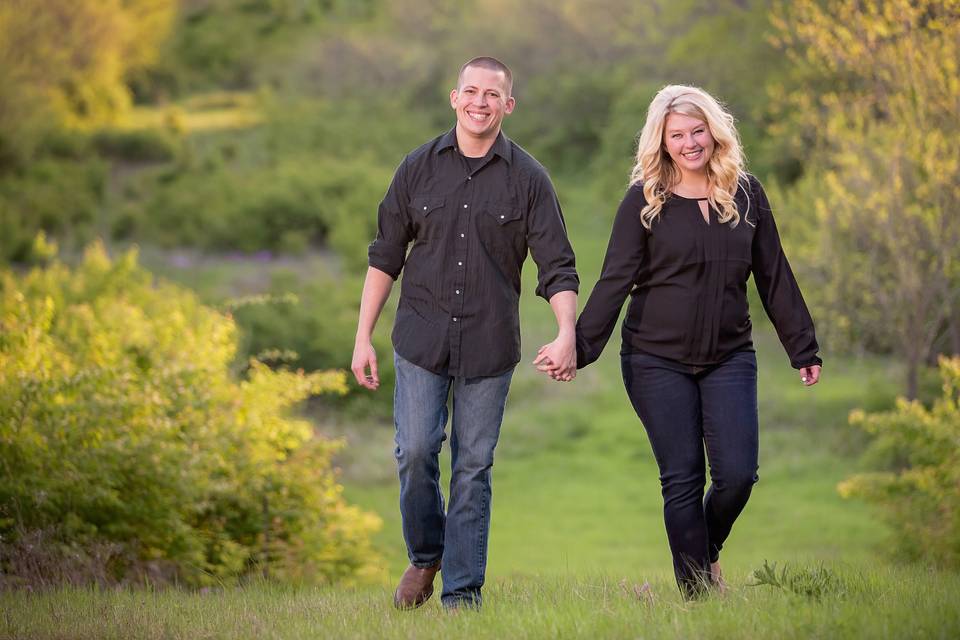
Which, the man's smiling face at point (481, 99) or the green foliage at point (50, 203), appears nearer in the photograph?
the man's smiling face at point (481, 99)

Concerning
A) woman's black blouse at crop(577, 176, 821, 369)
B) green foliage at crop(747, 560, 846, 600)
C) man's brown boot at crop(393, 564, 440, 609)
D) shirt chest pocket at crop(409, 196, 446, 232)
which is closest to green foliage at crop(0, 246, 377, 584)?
man's brown boot at crop(393, 564, 440, 609)

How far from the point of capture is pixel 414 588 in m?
5.41

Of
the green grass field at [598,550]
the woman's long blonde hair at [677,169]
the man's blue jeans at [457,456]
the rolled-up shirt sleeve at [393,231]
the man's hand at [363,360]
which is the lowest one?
the green grass field at [598,550]

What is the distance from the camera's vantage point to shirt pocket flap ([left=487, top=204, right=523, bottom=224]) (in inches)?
210

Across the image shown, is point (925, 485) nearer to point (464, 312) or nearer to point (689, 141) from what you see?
point (689, 141)

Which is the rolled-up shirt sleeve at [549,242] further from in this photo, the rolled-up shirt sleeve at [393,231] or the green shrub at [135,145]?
the green shrub at [135,145]

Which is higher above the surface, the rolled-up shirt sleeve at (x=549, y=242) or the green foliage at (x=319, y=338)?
the rolled-up shirt sleeve at (x=549, y=242)

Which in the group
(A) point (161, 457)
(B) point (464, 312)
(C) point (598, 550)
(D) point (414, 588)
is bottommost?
(C) point (598, 550)

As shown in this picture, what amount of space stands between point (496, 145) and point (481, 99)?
206 millimetres

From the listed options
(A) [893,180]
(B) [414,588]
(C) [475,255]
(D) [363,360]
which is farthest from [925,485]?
(A) [893,180]

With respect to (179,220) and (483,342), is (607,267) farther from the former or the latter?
(179,220)

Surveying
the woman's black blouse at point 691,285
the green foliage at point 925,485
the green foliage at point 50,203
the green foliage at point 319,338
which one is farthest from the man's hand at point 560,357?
the green foliage at point 50,203

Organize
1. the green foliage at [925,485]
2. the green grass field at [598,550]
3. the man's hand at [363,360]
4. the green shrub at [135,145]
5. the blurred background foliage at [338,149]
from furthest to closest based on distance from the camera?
the green shrub at [135,145] → the blurred background foliage at [338,149] → the green foliage at [925,485] → the man's hand at [363,360] → the green grass field at [598,550]

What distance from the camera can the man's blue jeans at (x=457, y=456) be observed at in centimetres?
522
